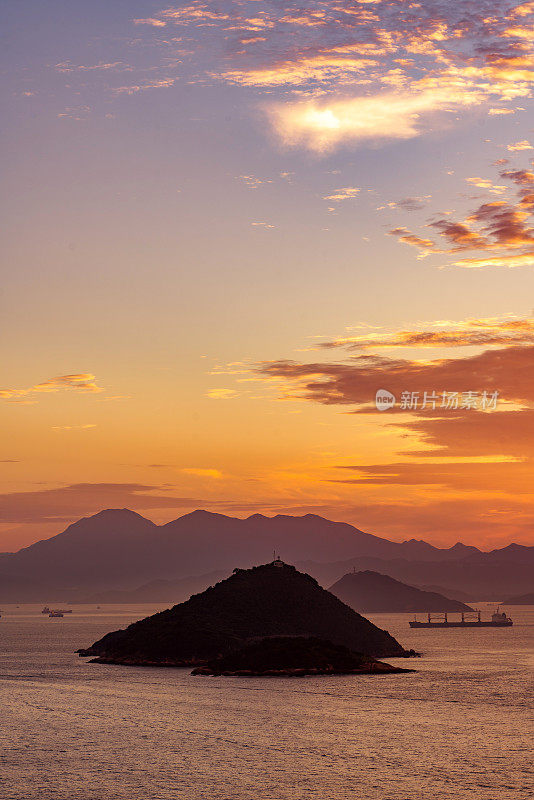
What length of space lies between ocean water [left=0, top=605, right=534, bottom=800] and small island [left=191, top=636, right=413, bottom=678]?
22.5 ft

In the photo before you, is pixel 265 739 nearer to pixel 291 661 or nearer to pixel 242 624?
pixel 291 661

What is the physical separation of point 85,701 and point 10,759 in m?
42.4

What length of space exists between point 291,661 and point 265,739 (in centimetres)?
7074

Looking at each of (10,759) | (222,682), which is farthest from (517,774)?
(222,682)

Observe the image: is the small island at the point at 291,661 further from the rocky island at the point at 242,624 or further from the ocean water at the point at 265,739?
the ocean water at the point at 265,739

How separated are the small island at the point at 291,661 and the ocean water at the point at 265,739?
270 inches

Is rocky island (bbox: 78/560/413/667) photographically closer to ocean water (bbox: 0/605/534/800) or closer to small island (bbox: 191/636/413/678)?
small island (bbox: 191/636/413/678)

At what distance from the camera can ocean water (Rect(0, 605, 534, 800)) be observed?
235 ft

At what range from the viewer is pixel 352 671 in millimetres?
166625

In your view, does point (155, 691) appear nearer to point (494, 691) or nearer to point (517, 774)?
point (494, 691)

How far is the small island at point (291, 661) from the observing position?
16162cm

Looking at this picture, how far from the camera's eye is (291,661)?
163 m

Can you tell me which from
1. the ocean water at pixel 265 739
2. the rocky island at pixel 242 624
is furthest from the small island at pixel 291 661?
the ocean water at pixel 265 739

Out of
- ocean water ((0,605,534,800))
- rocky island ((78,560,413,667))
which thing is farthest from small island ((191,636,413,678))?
ocean water ((0,605,534,800))
